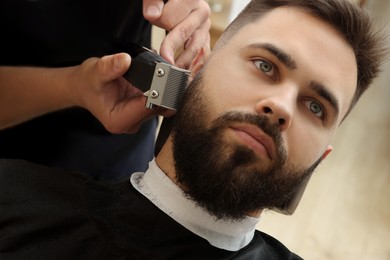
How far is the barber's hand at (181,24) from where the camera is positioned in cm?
107

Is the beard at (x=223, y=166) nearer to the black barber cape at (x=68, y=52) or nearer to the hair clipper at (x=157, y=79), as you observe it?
the hair clipper at (x=157, y=79)

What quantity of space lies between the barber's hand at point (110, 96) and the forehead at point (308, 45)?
0.72ft

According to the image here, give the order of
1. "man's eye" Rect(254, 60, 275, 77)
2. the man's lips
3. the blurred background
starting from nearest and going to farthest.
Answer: the man's lips < "man's eye" Rect(254, 60, 275, 77) < the blurred background

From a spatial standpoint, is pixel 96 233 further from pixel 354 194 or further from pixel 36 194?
pixel 354 194

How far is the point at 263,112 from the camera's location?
34.5 inches

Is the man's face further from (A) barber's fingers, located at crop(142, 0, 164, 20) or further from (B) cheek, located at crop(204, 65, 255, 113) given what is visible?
(A) barber's fingers, located at crop(142, 0, 164, 20)

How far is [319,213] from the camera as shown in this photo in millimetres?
2047

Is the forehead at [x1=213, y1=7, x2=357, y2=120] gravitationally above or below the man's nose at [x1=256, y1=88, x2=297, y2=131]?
above

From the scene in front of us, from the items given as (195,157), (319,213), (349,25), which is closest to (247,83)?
(195,157)

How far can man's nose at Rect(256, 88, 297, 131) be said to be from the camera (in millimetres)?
870

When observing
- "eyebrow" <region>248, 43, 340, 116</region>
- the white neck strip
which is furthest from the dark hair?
the white neck strip

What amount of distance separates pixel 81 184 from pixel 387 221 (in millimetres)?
1592

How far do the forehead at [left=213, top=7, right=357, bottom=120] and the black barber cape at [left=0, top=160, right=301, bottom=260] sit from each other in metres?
0.39

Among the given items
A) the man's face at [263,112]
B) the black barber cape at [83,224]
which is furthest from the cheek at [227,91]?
the black barber cape at [83,224]
